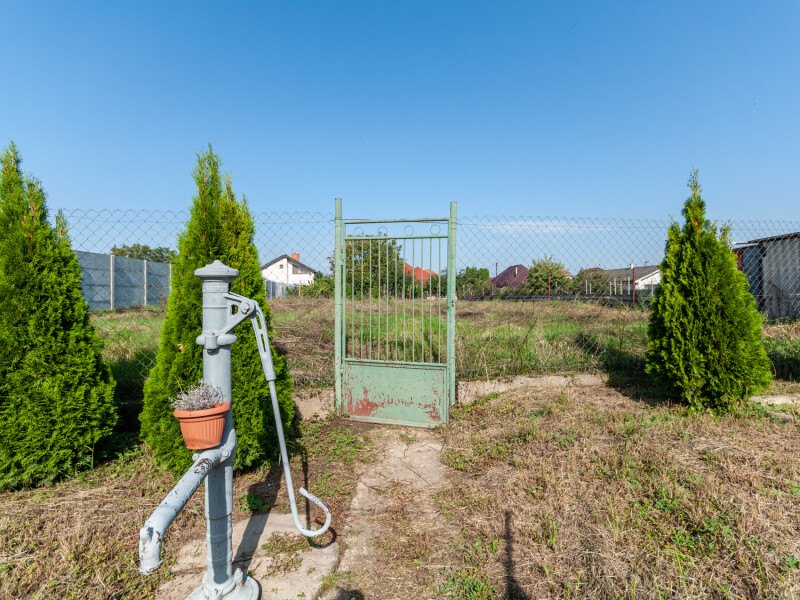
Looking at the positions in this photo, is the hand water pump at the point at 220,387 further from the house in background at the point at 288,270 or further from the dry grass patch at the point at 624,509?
the house in background at the point at 288,270

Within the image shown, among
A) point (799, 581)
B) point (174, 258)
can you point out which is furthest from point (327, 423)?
point (799, 581)

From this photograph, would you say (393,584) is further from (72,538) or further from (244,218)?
(244,218)

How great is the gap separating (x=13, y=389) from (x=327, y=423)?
2.58m

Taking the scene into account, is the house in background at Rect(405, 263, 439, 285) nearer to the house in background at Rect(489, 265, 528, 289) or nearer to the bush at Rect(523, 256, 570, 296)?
the house in background at Rect(489, 265, 528, 289)

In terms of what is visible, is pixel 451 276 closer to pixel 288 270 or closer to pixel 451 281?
pixel 451 281

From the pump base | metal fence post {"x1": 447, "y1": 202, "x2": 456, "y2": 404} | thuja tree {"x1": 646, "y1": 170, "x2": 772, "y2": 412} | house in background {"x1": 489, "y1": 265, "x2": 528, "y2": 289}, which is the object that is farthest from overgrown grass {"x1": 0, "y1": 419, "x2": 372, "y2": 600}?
thuja tree {"x1": 646, "y1": 170, "x2": 772, "y2": 412}

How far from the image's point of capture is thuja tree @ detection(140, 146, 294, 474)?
9.78 ft

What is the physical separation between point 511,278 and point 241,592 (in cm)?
461

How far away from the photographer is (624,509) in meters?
2.49

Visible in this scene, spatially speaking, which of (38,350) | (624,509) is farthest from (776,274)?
(38,350)

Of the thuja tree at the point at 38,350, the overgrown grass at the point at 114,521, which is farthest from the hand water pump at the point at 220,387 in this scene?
the thuja tree at the point at 38,350

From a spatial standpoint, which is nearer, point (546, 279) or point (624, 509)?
point (624, 509)

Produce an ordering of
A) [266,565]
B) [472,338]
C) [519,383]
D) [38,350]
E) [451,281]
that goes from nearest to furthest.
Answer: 1. [266,565]
2. [38,350]
3. [451,281]
4. [519,383]
5. [472,338]

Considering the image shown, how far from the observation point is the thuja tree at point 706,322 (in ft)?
13.3
